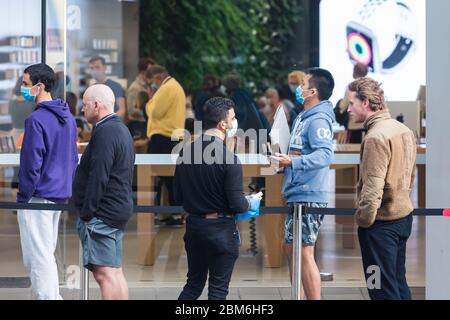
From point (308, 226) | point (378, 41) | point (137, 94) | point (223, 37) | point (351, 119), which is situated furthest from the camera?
point (223, 37)

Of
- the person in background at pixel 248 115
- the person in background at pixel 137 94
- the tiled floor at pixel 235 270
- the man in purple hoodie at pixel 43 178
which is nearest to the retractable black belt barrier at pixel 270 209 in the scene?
the man in purple hoodie at pixel 43 178

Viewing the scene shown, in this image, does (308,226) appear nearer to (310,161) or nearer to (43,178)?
(310,161)

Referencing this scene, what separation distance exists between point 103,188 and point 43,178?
97cm

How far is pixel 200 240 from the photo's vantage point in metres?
7.92

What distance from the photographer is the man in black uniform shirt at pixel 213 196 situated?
7.80 metres

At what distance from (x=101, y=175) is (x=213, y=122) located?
0.83m

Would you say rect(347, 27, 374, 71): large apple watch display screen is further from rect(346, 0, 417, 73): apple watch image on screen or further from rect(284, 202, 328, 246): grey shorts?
rect(284, 202, 328, 246): grey shorts

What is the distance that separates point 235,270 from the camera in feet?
36.6

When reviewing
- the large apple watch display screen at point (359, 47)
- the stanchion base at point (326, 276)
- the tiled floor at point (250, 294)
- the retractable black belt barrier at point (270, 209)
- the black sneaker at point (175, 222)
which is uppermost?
the large apple watch display screen at point (359, 47)

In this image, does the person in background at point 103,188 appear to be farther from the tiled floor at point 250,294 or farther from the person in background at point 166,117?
the person in background at point 166,117

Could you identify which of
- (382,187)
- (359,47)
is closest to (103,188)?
(382,187)

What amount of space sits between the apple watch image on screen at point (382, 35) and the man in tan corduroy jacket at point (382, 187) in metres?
8.06

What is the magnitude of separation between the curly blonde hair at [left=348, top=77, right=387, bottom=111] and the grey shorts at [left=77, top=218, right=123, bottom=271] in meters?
1.89
